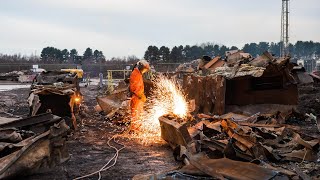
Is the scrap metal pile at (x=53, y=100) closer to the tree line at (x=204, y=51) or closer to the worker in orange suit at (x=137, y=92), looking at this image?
the worker in orange suit at (x=137, y=92)

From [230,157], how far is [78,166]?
2.51 metres

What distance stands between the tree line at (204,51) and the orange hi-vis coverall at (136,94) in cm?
2402

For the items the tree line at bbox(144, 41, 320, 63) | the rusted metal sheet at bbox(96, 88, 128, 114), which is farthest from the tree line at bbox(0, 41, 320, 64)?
the rusted metal sheet at bbox(96, 88, 128, 114)

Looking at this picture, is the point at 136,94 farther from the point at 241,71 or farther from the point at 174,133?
the point at 241,71

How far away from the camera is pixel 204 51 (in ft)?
206

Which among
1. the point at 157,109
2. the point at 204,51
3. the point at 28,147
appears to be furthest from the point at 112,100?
the point at 204,51

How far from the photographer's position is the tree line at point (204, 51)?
48.5 metres

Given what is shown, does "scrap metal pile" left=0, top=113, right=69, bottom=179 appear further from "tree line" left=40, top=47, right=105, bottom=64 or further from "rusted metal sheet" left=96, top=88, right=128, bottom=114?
"tree line" left=40, top=47, right=105, bottom=64

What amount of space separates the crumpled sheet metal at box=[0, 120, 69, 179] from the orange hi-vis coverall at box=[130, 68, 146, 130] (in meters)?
3.65

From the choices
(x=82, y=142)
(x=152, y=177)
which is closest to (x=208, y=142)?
(x=152, y=177)

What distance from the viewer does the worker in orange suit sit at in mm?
9797

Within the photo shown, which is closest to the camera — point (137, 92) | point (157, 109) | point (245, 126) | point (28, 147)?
point (28, 147)

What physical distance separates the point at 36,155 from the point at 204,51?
58339 millimetres

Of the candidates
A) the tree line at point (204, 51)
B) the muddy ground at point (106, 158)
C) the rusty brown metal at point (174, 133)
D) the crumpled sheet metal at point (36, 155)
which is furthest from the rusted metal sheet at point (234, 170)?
the tree line at point (204, 51)
